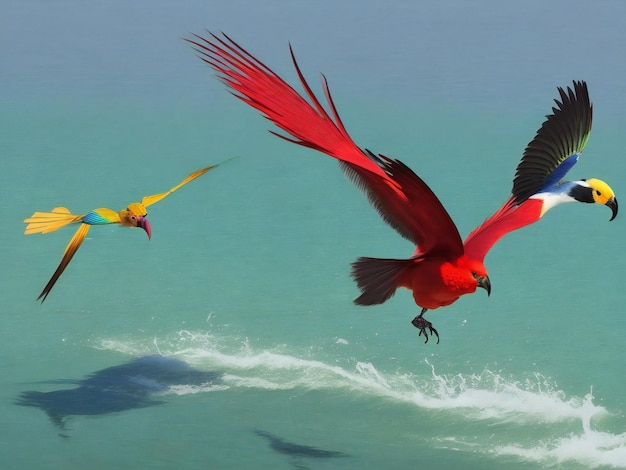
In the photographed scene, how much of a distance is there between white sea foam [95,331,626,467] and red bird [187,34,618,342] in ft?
10.1

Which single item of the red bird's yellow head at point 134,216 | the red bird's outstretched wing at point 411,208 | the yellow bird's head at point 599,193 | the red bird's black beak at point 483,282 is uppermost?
the red bird's yellow head at point 134,216

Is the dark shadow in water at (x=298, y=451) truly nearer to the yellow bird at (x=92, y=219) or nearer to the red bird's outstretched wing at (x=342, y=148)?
the yellow bird at (x=92, y=219)

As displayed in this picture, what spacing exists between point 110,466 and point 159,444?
1.47 ft

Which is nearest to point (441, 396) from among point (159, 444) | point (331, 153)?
point (159, 444)

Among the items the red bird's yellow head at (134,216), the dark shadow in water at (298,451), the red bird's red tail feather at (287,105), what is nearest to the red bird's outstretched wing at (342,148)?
the red bird's red tail feather at (287,105)

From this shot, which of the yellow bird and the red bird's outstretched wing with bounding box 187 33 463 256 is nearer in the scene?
the red bird's outstretched wing with bounding box 187 33 463 256

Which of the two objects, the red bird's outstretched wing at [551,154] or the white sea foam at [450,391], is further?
the white sea foam at [450,391]

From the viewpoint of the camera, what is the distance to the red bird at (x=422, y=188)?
439 centimetres

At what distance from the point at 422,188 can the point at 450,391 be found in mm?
4412

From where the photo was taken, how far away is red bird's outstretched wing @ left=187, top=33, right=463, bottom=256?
4.36 meters

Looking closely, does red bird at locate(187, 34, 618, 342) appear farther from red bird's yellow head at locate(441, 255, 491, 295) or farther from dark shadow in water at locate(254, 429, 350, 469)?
dark shadow in water at locate(254, 429, 350, 469)

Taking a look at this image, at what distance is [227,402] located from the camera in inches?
344

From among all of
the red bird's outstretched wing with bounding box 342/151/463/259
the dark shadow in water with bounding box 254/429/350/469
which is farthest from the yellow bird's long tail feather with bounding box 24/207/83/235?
the red bird's outstretched wing with bounding box 342/151/463/259

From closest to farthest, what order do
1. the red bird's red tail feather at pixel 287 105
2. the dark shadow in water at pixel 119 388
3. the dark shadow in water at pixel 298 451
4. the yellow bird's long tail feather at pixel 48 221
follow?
the red bird's red tail feather at pixel 287 105 < the yellow bird's long tail feather at pixel 48 221 < the dark shadow in water at pixel 298 451 < the dark shadow in water at pixel 119 388
